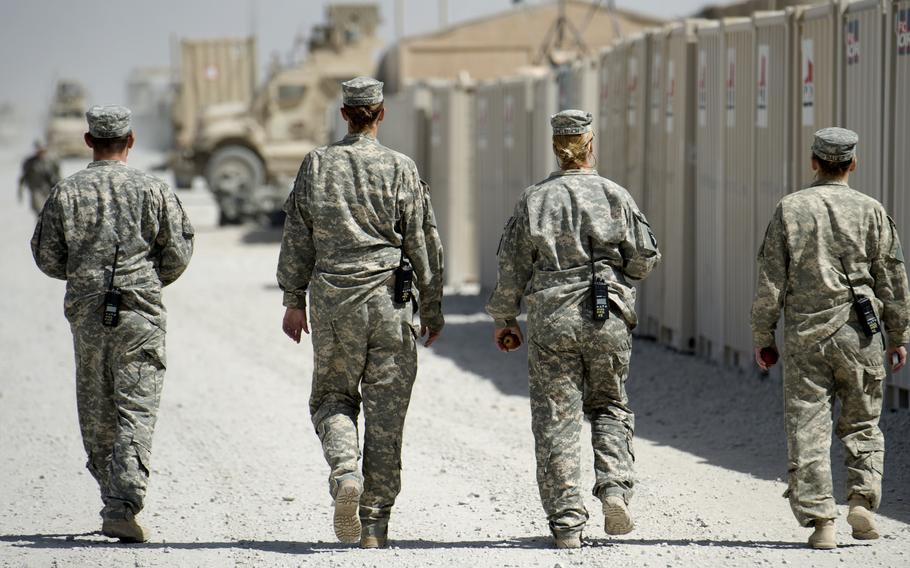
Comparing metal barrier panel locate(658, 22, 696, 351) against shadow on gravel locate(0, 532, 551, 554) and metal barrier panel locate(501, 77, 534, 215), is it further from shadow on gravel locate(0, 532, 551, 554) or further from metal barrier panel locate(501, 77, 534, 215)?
shadow on gravel locate(0, 532, 551, 554)

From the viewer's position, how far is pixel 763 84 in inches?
397

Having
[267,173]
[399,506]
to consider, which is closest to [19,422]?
[399,506]

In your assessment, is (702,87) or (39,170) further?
(39,170)

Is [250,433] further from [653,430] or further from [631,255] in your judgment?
[631,255]

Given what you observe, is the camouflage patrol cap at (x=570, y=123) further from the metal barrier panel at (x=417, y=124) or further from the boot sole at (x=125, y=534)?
the metal barrier panel at (x=417, y=124)

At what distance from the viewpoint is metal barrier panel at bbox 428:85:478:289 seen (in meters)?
17.4

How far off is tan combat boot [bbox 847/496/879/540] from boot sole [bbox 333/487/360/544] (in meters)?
1.88

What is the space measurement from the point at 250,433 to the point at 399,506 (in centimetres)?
224

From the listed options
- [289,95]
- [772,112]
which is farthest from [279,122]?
[772,112]

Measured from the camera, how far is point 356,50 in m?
36.5

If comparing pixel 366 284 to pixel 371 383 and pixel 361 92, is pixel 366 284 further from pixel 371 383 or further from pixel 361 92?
pixel 361 92

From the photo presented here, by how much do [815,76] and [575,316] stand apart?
398cm

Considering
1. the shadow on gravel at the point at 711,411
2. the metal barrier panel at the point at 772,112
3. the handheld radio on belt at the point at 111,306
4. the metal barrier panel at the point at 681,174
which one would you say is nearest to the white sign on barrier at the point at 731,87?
the metal barrier panel at the point at 772,112

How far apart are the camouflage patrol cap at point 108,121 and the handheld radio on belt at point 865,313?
295 centimetres
